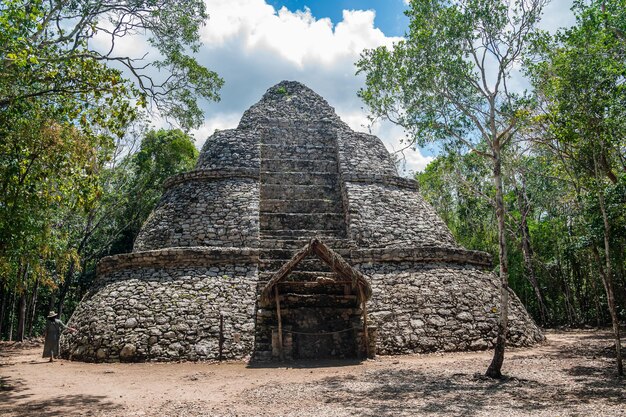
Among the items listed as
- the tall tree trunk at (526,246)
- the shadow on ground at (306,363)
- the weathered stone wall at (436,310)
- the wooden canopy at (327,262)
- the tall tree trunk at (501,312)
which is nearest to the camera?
the tall tree trunk at (501,312)

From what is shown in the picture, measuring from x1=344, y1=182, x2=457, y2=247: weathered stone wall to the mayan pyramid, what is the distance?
0.14 feet

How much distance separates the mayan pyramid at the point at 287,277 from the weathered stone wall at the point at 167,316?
3 centimetres

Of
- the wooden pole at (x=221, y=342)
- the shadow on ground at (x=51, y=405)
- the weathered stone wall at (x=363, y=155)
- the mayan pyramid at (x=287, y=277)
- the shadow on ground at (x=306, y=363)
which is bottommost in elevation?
the shadow on ground at (x=51, y=405)

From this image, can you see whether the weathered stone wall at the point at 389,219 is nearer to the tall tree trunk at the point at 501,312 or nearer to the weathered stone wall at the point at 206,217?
the weathered stone wall at the point at 206,217

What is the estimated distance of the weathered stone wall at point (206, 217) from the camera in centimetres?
1208

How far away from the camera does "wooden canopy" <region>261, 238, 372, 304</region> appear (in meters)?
9.00

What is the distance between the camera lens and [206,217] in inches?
496

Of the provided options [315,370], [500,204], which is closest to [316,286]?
[315,370]

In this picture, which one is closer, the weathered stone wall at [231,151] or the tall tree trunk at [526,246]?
the weathered stone wall at [231,151]

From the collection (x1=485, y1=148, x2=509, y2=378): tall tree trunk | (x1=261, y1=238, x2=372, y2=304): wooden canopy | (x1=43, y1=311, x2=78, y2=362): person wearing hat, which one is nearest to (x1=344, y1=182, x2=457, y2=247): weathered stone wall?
(x1=261, y1=238, x2=372, y2=304): wooden canopy

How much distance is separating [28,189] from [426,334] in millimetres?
7997

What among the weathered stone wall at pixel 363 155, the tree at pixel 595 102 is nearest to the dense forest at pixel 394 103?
the tree at pixel 595 102

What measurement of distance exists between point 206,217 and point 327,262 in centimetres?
461

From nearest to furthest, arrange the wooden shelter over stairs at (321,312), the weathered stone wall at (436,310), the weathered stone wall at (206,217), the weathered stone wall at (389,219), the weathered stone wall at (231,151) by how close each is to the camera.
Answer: the wooden shelter over stairs at (321,312)
the weathered stone wall at (436,310)
the weathered stone wall at (206,217)
the weathered stone wall at (389,219)
the weathered stone wall at (231,151)
